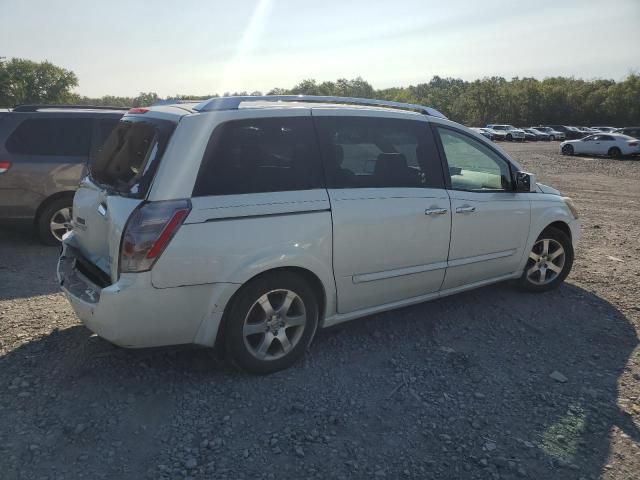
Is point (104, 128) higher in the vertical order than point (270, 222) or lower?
higher

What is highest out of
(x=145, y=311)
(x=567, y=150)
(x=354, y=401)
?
(x=145, y=311)

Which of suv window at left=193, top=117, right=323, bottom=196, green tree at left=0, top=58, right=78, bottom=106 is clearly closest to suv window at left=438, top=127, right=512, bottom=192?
suv window at left=193, top=117, right=323, bottom=196

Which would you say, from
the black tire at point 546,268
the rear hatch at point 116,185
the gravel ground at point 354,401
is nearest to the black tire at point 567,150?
the black tire at point 546,268

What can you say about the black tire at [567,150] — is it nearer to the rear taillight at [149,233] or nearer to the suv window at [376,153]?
the suv window at [376,153]

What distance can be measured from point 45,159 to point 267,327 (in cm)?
461

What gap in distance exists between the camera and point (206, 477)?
2574mm

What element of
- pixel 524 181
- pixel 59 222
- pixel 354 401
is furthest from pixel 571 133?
pixel 354 401

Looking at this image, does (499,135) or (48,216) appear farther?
(499,135)

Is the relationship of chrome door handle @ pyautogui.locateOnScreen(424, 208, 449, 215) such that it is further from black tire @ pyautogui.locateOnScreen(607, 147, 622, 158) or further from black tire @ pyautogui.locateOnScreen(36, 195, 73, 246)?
black tire @ pyautogui.locateOnScreen(607, 147, 622, 158)

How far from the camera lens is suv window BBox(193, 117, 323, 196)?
3.21 meters

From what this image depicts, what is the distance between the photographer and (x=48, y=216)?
6.55 metres

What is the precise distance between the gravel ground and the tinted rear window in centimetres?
112

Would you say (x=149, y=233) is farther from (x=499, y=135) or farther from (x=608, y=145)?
(x=499, y=135)

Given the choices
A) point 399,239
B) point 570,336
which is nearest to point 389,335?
point 399,239
